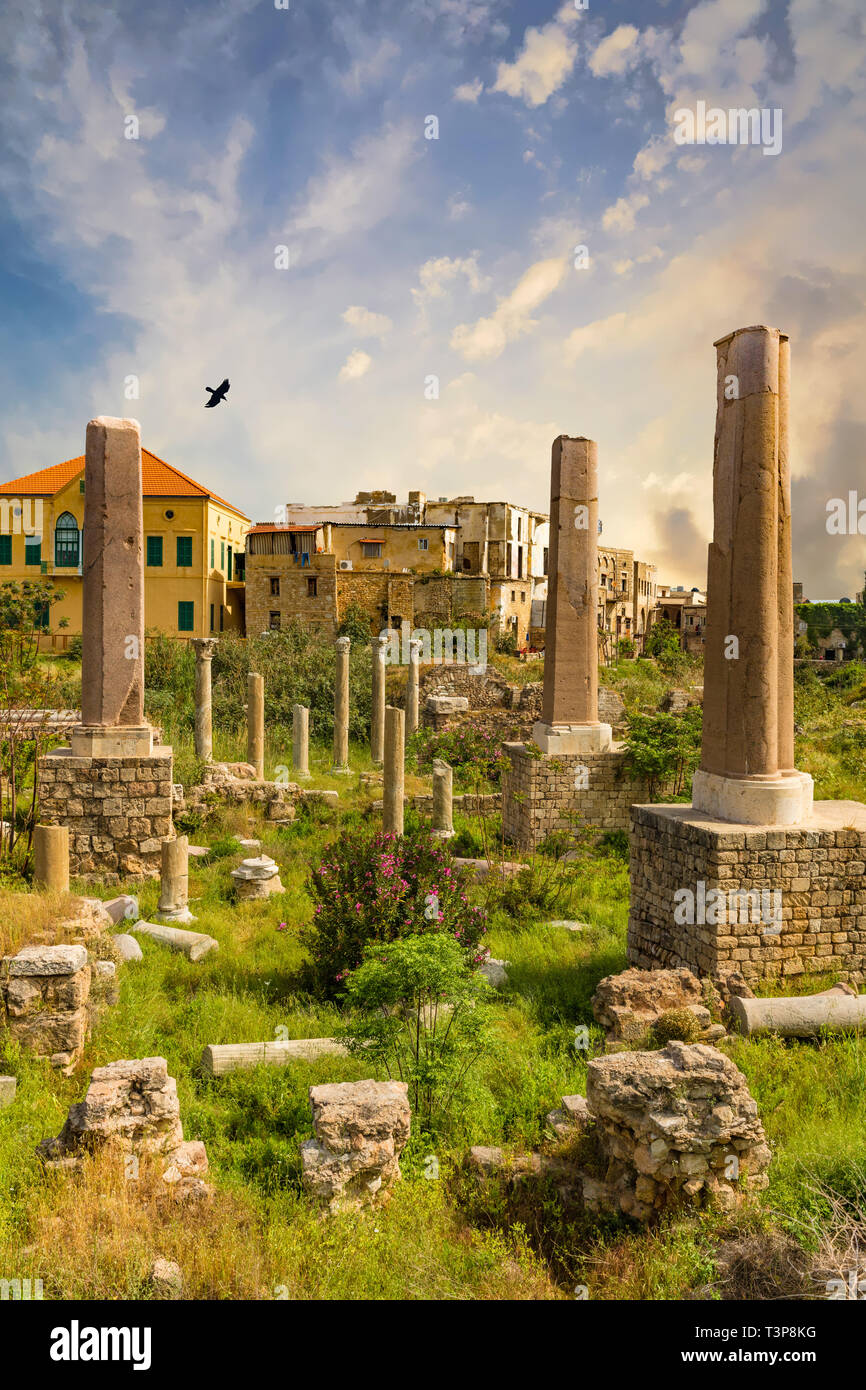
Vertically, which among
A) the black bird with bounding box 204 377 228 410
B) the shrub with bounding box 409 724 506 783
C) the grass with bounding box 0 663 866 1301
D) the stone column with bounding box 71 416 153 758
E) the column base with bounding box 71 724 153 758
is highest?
the black bird with bounding box 204 377 228 410

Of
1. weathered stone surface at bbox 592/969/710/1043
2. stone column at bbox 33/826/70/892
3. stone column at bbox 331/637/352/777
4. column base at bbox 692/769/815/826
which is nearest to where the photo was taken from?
weathered stone surface at bbox 592/969/710/1043

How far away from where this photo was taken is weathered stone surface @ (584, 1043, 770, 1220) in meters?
4.21

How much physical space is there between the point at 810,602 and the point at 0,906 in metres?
53.2

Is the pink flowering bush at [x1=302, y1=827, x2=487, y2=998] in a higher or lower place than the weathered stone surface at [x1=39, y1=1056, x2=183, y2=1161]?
higher

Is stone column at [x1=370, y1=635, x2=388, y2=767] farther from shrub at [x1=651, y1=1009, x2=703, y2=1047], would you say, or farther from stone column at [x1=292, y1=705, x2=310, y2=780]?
shrub at [x1=651, y1=1009, x2=703, y2=1047]

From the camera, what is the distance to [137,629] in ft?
31.1

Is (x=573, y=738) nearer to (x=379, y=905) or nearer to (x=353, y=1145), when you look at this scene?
(x=379, y=905)

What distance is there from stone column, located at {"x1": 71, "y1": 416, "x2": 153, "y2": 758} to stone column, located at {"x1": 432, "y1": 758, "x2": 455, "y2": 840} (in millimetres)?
4542

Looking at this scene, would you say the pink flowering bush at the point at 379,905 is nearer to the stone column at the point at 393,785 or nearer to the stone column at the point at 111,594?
the stone column at the point at 111,594

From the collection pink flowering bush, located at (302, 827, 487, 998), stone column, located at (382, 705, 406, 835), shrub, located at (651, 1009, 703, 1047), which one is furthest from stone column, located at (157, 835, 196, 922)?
shrub, located at (651, 1009, 703, 1047)

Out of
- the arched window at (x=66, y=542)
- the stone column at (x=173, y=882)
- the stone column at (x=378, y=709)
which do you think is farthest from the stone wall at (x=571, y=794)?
the arched window at (x=66, y=542)

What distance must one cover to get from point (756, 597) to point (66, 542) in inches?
1179

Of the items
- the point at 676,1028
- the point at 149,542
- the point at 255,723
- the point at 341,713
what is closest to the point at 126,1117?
the point at 676,1028

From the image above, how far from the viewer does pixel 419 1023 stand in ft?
17.2
